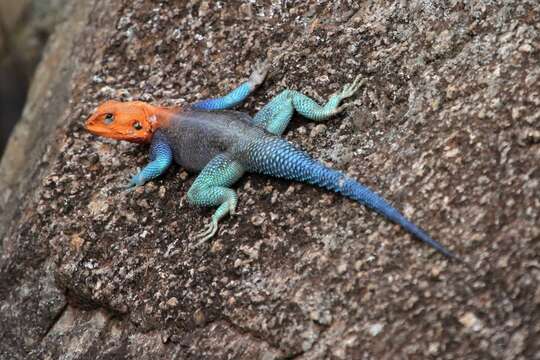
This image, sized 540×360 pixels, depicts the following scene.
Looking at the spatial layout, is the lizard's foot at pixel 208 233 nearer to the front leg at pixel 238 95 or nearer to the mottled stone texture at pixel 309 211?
the mottled stone texture at pixel 309 211

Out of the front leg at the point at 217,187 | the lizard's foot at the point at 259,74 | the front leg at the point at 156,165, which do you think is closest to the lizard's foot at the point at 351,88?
the lizard's foot at the point at 259,74

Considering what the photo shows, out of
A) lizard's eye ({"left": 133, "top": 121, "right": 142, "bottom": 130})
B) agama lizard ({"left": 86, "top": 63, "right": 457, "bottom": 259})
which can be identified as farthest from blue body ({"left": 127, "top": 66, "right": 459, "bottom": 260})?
lizard's eye ({"left": 133, "top": 121, "right": 142, "bottom": 130})

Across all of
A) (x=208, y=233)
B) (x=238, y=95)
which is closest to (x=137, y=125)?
(x=238, y=95)

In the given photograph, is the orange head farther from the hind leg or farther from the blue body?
the hind leg

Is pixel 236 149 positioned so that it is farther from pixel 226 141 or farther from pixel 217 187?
pixel 217 187

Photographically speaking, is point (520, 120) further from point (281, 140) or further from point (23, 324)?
point (23, 324)
